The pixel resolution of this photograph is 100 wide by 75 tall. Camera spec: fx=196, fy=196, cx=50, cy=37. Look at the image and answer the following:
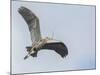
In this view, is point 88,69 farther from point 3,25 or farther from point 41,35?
point 3,25

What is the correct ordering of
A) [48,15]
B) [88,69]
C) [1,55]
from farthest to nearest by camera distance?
1. [88,69]
2. [48,15]
3. [1,55]

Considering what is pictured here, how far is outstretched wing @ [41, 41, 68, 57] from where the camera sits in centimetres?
224

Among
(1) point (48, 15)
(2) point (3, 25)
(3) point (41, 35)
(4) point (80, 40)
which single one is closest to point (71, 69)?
(4) point (80, 40)

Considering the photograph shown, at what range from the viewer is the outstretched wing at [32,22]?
216 cm

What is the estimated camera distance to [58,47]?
228cm

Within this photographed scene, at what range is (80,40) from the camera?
2.37 m

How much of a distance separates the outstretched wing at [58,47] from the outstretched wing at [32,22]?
0.47ft

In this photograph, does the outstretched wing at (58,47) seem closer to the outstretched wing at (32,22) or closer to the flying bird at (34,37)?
the flying bird at (34,37)

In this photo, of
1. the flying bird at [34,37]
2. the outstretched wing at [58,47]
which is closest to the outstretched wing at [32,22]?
the flying bird at [34,37]

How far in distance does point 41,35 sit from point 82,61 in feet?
1.99

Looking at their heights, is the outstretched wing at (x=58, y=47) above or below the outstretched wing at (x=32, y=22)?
below

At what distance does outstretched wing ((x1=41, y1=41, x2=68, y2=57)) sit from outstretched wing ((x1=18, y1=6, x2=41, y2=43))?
143mm

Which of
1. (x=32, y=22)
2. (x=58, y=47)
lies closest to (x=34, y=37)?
(x=32, y=22)

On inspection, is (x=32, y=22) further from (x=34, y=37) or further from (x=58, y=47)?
(x=58, y=47)
